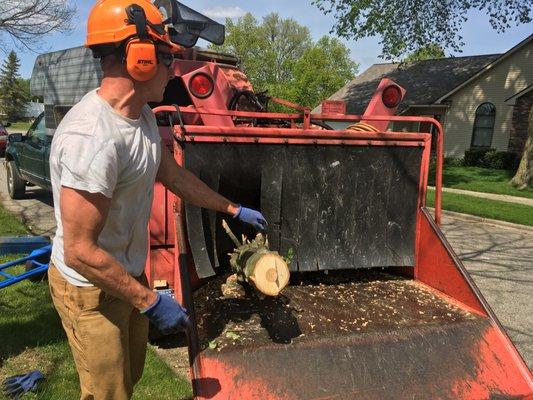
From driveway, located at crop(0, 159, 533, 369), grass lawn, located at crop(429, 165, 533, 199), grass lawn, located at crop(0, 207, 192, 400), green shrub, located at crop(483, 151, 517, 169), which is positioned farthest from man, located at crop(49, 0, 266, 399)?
green shrub, located at crop(483, 151, 517, 169)

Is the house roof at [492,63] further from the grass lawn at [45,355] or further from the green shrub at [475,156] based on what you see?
the grass lawn at [45,355]

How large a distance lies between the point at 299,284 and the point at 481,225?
22.7 feet

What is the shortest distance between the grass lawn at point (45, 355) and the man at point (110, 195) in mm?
1128

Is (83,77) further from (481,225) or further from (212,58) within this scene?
(481,225)

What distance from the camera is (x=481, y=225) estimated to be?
9.23m

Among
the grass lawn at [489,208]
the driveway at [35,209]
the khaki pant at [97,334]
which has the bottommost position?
the grass lawn at [489,208]

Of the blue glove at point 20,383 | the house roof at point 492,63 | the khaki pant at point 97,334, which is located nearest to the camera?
the khaki pant at point 97,334

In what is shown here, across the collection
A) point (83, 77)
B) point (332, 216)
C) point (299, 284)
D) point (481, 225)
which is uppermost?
point (83, 77)

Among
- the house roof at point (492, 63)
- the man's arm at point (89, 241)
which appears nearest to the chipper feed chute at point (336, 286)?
the man's arm at point (89, 241)

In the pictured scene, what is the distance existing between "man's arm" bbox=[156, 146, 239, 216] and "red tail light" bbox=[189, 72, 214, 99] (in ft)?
4.04

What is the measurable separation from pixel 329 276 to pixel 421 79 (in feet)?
82.3

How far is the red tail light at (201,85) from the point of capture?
3.60 m

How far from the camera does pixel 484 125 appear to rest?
22859 mm

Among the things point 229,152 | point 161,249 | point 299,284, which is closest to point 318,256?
point 299,284
